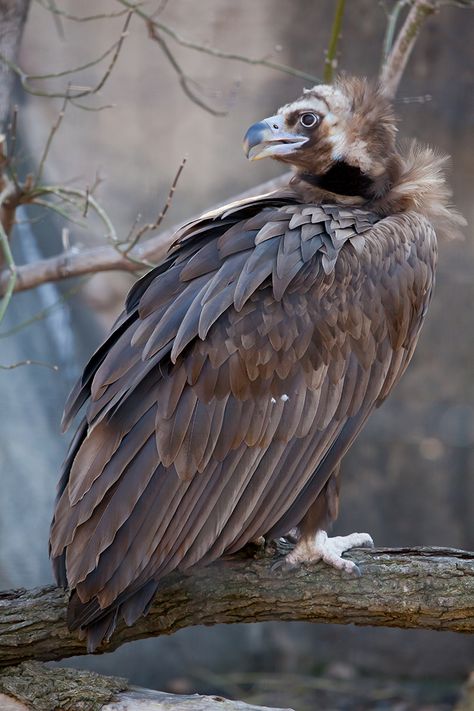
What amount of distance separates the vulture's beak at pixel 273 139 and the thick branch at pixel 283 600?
1534 mm

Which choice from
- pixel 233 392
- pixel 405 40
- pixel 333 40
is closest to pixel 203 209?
pixel 333 40

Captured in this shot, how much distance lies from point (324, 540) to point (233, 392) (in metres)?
0.56

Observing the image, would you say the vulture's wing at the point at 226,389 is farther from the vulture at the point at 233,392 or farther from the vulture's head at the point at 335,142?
the vulture's head at the point at 335,142

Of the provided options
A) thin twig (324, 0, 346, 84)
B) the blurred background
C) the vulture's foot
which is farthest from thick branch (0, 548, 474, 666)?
the blurred background

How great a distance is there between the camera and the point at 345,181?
3.96m

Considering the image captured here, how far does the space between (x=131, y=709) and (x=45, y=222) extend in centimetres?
454

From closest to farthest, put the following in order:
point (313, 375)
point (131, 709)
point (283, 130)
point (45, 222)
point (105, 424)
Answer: point (131, 709)
point (105, 424)
point (313, 375)
point (283, 130)
point (45, 222)

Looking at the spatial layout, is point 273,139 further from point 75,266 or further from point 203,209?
point 203,209

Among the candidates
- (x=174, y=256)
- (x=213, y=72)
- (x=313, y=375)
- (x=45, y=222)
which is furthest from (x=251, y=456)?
(x=213, y=72)

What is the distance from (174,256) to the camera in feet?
12.0

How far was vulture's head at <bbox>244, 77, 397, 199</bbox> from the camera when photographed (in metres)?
3.94

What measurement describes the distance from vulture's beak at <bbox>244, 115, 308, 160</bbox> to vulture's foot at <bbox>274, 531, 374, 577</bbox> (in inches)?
56.5

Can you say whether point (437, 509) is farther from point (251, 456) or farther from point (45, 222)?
point (251, 456)

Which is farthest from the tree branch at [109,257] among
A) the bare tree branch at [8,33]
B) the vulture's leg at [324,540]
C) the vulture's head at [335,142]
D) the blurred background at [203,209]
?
the blurred background at [203,209]
